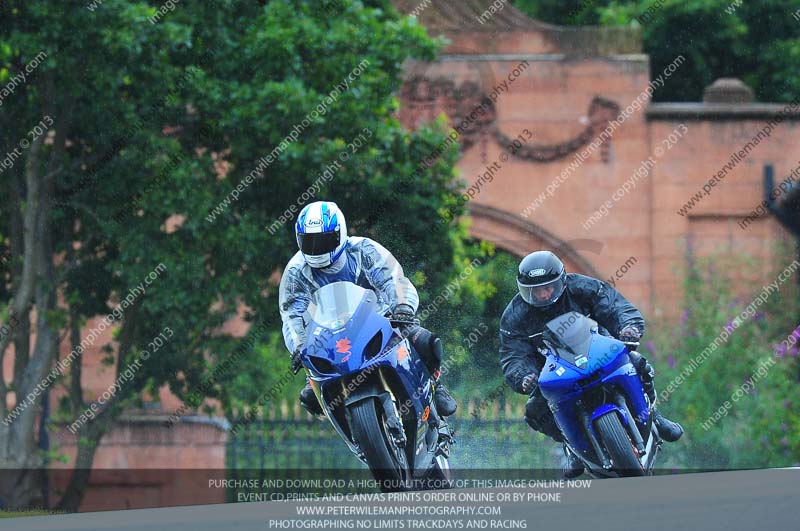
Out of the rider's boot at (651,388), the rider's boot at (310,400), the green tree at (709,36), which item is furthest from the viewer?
the green tree at (709,36)

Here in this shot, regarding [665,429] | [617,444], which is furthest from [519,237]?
[617,444]

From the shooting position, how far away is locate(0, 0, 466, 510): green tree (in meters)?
13.4

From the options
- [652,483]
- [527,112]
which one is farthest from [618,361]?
[527,112]

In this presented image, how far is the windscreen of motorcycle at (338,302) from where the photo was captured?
841 cm

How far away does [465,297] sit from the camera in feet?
53.7

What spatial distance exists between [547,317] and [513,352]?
317 millimetres

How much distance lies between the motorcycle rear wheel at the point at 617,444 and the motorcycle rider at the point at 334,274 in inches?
44.9

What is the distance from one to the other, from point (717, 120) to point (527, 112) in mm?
2691

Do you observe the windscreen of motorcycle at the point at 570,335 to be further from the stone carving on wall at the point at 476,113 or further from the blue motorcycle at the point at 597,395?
the stone carving on wall at the point at 476,113

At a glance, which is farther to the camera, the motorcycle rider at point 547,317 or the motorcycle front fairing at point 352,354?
the motorcycle rider at point 547,317

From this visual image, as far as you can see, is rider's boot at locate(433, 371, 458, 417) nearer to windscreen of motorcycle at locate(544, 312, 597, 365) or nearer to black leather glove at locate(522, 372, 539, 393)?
black leather glove at locate(522, 372, 539, 393)

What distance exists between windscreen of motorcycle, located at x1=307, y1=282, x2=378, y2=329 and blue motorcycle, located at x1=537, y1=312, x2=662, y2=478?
3.97ft

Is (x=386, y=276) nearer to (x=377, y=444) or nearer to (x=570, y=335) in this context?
(x=377, y=444)

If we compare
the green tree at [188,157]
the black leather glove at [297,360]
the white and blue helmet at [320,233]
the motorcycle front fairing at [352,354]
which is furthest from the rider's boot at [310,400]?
the green tree at [188,157]
